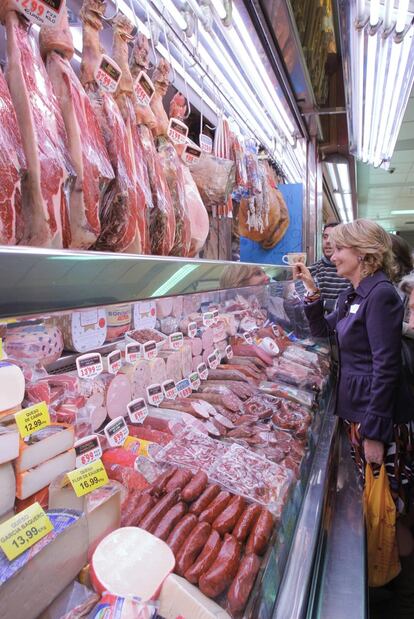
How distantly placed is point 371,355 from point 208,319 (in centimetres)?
107

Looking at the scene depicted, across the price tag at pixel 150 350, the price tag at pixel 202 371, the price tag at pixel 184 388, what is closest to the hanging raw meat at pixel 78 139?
the price tag at pixel 150 350

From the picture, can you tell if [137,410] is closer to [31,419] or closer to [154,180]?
[31,419]

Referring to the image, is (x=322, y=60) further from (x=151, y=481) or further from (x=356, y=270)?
(x=151, y=481)

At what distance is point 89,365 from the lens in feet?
5.72

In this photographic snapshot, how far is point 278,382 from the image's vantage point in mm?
2893

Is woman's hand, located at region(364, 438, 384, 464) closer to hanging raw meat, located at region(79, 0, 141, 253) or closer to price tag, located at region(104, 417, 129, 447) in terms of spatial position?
price tag, located at region(104, 417, 129, 447)

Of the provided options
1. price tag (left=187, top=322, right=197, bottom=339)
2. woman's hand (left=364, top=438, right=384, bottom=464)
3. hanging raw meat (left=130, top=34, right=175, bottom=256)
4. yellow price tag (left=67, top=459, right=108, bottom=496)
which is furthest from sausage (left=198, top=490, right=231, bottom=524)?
woman's hand (left=364, top=438, right=384, bottom=464)

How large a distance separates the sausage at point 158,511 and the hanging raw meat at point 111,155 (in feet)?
2.81

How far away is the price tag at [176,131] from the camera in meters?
1.75

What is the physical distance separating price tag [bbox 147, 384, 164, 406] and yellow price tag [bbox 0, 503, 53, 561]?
1038 millimetres

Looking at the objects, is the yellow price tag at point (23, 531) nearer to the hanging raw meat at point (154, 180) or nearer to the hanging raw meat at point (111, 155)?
the hanging raw meat at point (111, 155)

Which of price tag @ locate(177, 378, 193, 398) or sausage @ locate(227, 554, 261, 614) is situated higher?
price tag @ locate(177, 378, 193, 398)

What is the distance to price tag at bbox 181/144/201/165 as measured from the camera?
1.84 metres

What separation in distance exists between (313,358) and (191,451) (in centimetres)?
185
